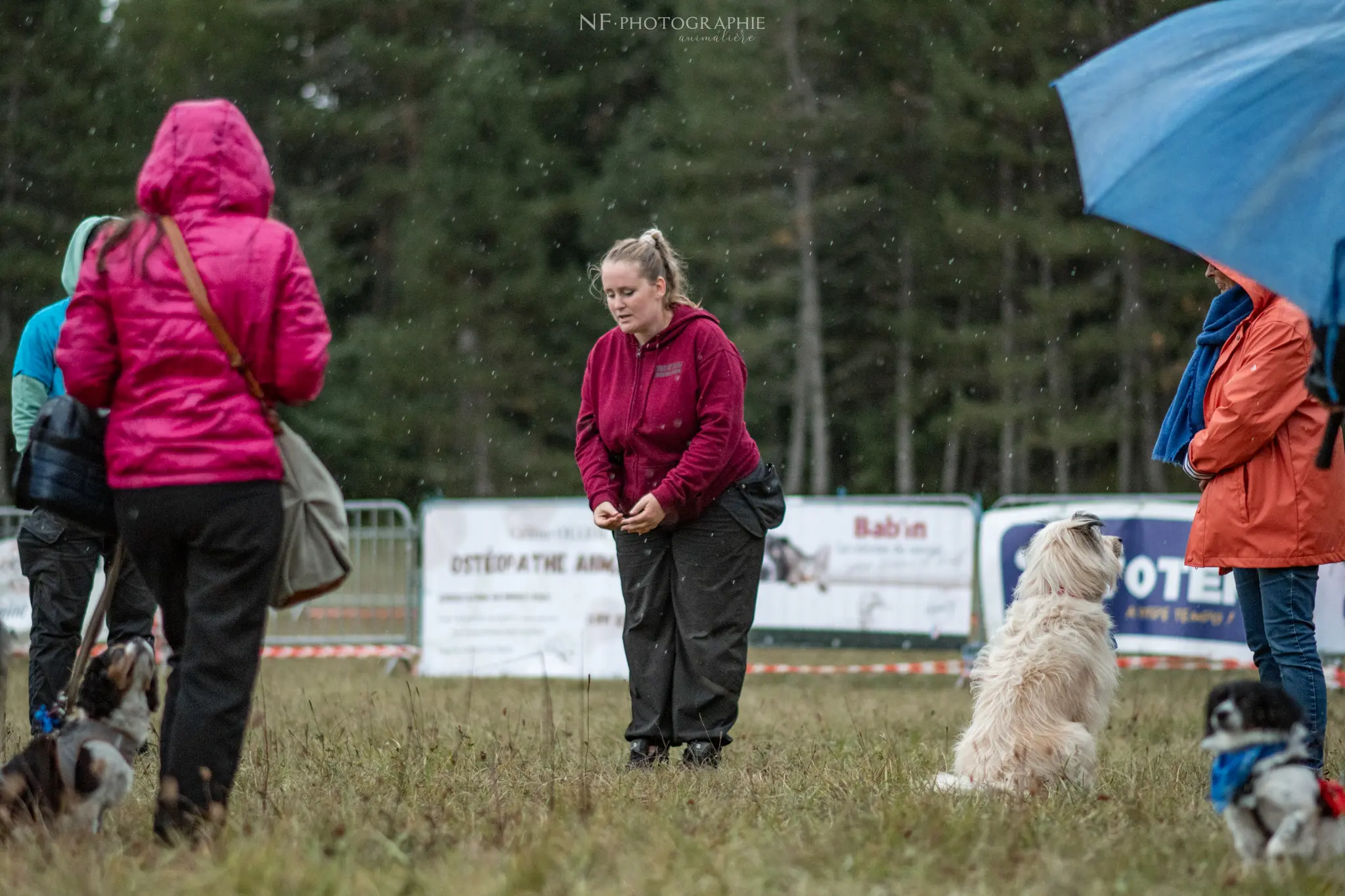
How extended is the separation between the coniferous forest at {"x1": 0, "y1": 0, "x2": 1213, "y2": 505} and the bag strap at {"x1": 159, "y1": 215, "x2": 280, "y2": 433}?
2914 cm

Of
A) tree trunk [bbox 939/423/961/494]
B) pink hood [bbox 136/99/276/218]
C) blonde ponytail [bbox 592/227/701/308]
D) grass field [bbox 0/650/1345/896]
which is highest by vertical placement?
pink hood [bbox 136/99/276/218]

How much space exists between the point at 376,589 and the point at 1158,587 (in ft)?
23.0

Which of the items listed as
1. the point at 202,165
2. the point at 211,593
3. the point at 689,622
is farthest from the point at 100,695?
the point at 689,622

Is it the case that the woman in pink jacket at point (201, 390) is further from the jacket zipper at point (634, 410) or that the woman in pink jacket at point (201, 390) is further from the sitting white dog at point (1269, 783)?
the sitting white dog at point (1269, 783)

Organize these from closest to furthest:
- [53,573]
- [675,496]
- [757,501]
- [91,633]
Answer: [91,633] → [675,496] → [757,501] → [53,573]

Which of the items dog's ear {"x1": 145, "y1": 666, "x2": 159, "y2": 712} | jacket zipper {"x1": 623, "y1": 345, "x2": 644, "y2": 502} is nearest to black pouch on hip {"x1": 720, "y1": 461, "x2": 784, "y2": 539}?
jacket zipper {"x1": 623, "y1": 345, "x2": 644, "y2": 502}

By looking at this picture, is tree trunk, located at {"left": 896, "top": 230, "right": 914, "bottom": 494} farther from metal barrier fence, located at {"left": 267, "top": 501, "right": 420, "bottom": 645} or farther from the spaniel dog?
the spaniel dog

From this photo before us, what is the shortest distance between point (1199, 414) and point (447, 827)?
3063mm

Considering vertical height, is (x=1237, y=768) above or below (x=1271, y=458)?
below

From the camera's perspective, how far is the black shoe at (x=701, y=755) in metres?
5.66

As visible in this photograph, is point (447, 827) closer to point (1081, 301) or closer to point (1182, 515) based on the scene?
point (1182, 515)

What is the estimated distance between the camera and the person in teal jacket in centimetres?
599

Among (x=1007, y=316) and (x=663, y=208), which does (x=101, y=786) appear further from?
(x=663, y=208)

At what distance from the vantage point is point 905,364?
37500 mm
